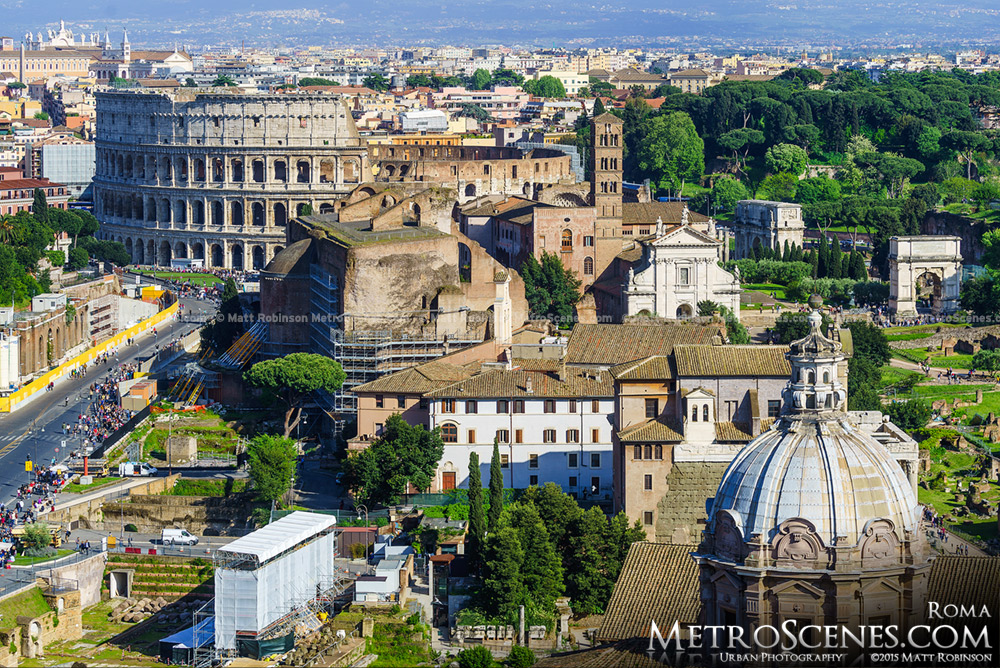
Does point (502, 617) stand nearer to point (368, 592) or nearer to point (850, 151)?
point (368, 592)

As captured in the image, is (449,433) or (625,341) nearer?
(449,433)

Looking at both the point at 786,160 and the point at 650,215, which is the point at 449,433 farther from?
the point at 786,160

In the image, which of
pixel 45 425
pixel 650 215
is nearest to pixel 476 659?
pixel 45 425

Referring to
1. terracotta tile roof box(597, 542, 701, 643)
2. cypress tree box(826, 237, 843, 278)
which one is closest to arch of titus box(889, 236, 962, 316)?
cypress tree box(826, 237, 843, 278)

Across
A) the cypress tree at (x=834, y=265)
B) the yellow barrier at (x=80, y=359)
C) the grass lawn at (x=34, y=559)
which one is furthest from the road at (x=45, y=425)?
the cypress tree at (x=834, y=265)

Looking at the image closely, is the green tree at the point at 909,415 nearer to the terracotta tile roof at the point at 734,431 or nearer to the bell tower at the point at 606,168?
the terracotta tile roof at the point at 734,431

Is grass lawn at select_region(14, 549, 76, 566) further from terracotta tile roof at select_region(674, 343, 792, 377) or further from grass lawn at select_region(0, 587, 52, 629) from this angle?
terracotta tile roof at select_region(674, 343, 792, 377)
